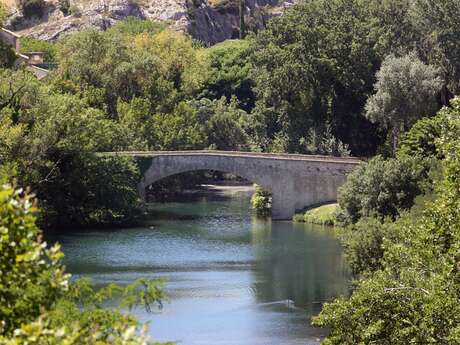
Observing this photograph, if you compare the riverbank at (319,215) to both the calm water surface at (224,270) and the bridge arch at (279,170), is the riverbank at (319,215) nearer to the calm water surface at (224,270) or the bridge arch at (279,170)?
the bridge arch at (279,170)

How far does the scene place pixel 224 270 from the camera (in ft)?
155

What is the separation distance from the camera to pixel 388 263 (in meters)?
27.5

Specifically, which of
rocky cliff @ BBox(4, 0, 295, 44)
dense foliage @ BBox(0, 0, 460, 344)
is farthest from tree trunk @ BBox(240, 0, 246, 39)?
dense foliage @ BBox(0, 0, 460, 344)

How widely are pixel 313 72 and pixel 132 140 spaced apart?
1110 cm

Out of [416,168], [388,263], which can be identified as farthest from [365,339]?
[416,168]

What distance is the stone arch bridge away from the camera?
6338 centimetres

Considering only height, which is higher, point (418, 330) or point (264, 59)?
point (264, 59)

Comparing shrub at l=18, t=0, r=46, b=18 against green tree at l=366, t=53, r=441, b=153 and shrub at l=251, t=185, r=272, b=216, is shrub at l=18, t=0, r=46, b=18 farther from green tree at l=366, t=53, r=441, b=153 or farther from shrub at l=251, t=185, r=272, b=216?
green tree at l=366, t=53, r=441, b=153

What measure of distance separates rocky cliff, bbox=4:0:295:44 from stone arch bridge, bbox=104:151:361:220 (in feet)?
142

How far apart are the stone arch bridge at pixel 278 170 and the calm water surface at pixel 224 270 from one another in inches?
80.3

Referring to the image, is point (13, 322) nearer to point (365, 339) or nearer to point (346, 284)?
point (365, 339)

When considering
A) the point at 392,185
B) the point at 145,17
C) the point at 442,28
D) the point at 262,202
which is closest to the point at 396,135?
the point at 442,28

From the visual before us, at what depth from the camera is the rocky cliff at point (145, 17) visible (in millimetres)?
108812

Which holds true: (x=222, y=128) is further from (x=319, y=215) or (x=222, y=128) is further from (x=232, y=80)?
(x=319, y=215)
